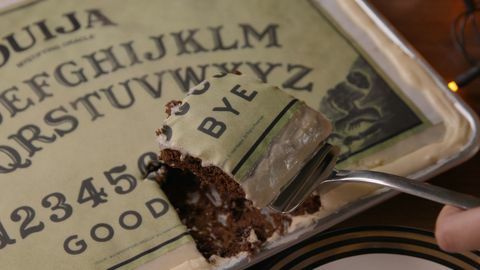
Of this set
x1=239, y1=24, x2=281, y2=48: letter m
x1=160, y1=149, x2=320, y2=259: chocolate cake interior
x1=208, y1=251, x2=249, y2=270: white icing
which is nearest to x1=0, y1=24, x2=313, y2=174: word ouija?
x1=239, y1=24, x2=281, y2=48: letter m

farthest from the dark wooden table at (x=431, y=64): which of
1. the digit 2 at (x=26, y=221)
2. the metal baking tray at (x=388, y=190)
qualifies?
the digit 2 at (x=26, y=221)

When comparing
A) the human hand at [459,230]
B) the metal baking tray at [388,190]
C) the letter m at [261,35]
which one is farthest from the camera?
the letter m at [261,35]

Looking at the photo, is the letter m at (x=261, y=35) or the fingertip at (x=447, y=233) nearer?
the fingertip at (x=447, y=233)

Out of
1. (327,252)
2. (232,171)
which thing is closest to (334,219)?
(327,252)

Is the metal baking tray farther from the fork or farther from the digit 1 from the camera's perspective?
the digit 1

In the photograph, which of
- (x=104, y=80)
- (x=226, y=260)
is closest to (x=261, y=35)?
(x=104, y=80)

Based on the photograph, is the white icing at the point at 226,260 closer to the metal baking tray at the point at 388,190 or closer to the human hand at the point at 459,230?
the metal baking tray at the point at 388,190
